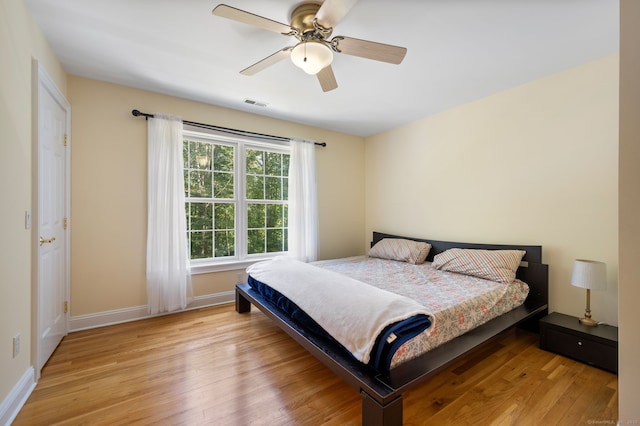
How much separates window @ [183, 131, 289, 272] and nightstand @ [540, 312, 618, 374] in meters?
3.03

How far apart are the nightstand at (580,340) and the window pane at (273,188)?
127 inches

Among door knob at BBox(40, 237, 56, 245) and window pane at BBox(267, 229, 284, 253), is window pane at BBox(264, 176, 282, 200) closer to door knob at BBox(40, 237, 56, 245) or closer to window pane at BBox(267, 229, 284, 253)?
window pane at BBox(267, 229, 284, 253)

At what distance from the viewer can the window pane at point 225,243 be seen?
3482mm

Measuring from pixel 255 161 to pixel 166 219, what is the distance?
53.5 inches

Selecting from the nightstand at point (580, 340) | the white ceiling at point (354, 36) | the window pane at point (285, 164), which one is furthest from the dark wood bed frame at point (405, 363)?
the window pane at point (285, 164)

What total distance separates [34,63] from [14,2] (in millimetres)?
350

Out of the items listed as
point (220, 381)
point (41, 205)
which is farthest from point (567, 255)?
point (41, 205)

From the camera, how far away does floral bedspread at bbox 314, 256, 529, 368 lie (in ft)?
5.53

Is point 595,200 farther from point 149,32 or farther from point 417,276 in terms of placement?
point 149,32

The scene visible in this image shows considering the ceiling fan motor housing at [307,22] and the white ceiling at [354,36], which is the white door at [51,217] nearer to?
the white ceiling at [354,36]

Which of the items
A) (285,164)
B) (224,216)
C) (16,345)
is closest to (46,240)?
(16,345)

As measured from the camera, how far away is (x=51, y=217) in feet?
7.20

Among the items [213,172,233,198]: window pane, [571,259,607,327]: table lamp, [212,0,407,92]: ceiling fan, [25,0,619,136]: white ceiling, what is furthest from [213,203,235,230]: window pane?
[571,259,607,327]: table lamp

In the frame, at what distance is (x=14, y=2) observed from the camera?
1.58m
